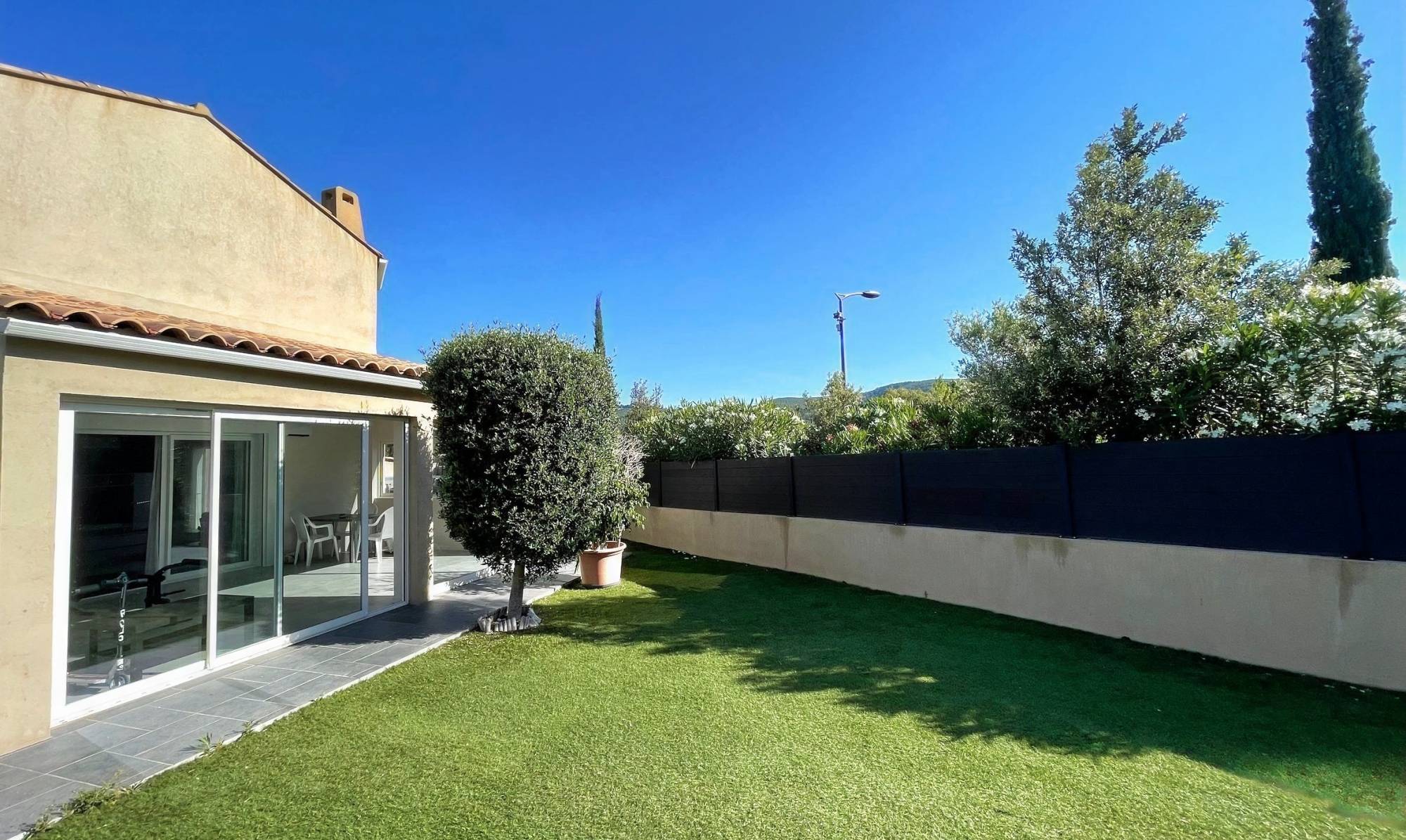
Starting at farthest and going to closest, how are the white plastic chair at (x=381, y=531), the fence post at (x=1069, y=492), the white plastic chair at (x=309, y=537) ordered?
the white plastic chair at (x=381, y=531)
the white plastic chair at (x=309, y=537)
the fence post at (x=1069, y=492)

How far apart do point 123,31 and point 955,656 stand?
14480mm

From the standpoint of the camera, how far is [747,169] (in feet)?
47.1

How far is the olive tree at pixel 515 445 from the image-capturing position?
6758mm

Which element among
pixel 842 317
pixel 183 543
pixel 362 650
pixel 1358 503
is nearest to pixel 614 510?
pixel 362 650

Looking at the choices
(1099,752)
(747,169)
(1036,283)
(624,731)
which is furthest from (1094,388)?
(747,169)

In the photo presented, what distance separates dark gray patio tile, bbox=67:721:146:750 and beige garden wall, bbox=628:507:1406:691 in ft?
29.7

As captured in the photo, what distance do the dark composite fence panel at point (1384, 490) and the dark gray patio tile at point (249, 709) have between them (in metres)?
9.72

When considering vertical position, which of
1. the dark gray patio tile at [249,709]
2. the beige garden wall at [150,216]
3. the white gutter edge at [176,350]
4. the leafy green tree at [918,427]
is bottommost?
the dark gray patio tile at [249,709]

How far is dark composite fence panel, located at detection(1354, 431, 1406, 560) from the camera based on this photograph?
5027 millimetres

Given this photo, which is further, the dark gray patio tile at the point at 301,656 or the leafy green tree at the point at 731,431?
the leafy green tree at the point at 731,431

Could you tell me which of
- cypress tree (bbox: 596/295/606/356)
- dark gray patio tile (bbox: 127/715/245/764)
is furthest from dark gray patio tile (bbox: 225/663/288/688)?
cypress tree (bbox: 596/295/606/356)

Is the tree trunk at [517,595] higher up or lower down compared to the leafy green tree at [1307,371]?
lower down

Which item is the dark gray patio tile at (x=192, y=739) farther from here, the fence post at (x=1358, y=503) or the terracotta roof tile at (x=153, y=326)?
the fence post at (x=1358, y=503)

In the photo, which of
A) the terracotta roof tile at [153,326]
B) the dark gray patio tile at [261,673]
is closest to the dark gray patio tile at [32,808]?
the dark gray patio tile at [261,673]
